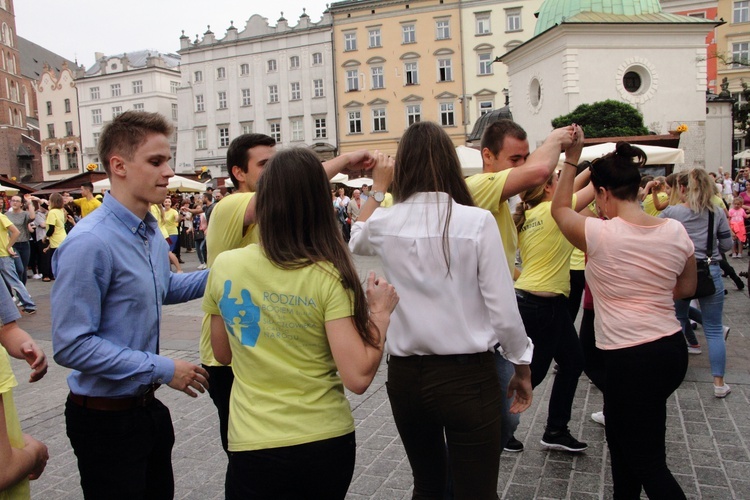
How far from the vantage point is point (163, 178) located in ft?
8.41

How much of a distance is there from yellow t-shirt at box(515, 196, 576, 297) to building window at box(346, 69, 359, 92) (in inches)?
1998

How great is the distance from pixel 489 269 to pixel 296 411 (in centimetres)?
94

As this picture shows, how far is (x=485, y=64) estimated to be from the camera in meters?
50.1

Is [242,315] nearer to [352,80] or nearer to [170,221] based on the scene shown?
[170,221]

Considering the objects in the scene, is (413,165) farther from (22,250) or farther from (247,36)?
(247,36)

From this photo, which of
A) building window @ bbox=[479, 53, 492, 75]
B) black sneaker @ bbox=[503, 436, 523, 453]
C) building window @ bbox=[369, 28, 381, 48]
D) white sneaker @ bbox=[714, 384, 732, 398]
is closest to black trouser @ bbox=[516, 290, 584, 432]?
black sneaker @ bbox=[503, 436, 523, 453]

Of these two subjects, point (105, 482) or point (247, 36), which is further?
point (247, 36)

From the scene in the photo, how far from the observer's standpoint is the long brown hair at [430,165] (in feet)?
8.52

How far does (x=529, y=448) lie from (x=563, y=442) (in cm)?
24

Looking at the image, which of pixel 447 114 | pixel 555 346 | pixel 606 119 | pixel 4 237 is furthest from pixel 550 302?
pixel 447 114

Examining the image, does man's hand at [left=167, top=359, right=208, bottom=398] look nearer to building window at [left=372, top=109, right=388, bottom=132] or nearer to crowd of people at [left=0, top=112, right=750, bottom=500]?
crowd of people at [left=0, top=112, right=750, bottom=500]

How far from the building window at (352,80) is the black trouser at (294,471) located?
53026mm

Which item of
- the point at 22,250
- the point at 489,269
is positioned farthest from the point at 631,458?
the point at 22,250

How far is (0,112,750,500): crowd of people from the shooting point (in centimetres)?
203
